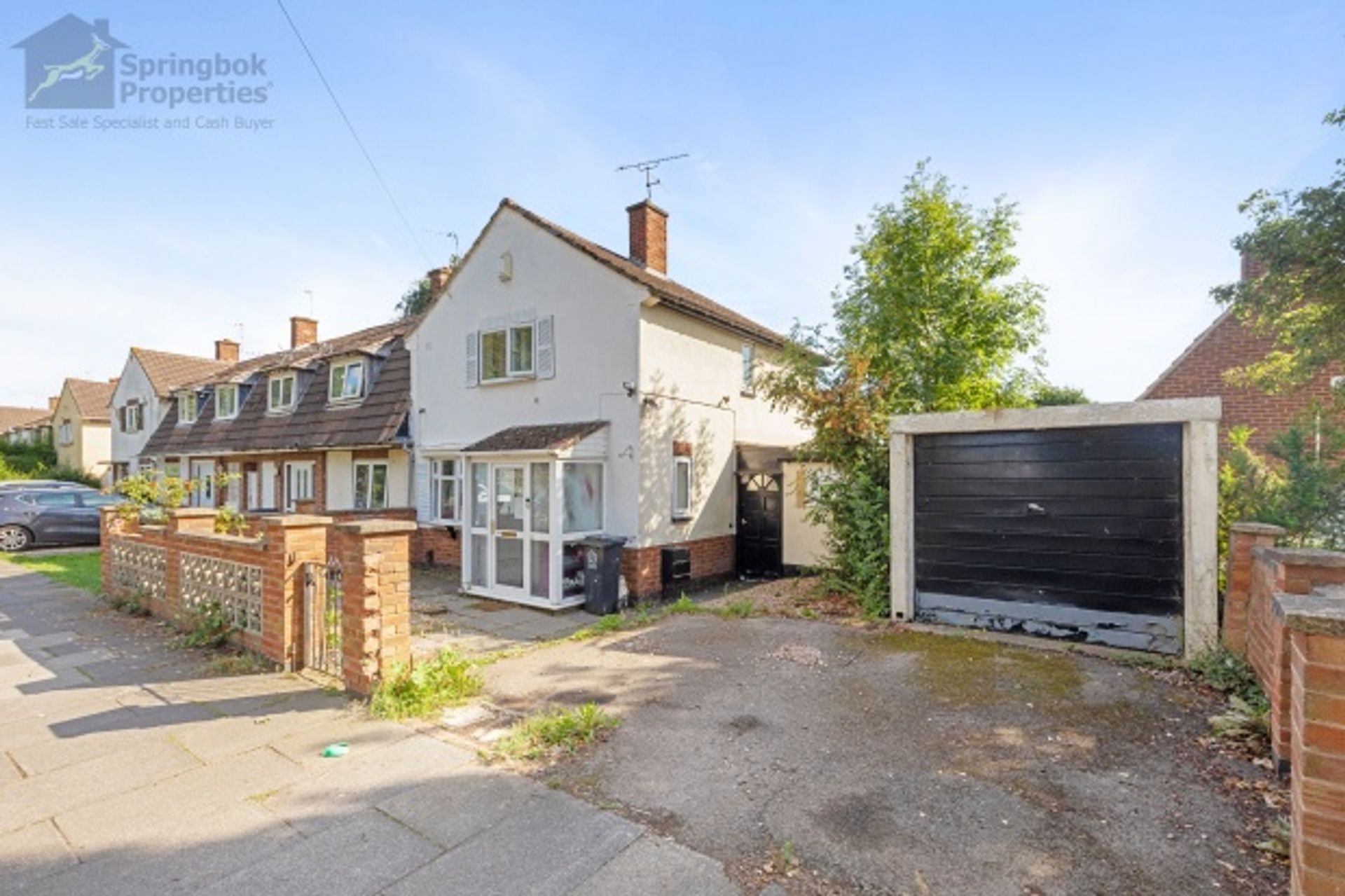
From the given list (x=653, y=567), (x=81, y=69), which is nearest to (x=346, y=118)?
(x=81, y=69)

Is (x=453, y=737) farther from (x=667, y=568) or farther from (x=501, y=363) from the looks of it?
(x=501, y=363)

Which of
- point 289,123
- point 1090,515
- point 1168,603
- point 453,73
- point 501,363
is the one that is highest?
point 453,73

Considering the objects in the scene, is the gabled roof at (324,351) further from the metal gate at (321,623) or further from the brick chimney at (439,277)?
the metal gate at (321,623)

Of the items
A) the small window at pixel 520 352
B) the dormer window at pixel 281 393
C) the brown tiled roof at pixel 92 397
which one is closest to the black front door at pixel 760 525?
the small window at pixel 520 352

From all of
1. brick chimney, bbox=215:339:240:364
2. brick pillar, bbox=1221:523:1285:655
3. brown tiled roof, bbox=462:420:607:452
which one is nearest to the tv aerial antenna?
brown tiled roof, bbox=462:420:607:452

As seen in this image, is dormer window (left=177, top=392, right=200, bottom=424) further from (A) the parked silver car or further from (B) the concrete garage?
(B) the concrete garage

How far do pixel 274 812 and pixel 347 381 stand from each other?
14.1m

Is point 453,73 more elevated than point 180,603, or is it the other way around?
point 453,73

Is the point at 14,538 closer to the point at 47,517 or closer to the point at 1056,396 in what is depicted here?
the point at 47,517

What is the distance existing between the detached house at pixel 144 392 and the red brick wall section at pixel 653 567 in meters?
22.9

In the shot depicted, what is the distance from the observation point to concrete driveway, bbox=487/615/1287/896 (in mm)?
2789

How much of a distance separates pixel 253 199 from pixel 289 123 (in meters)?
1.05

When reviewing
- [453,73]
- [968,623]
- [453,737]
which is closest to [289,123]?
[453,73]

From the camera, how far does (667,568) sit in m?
10.0
